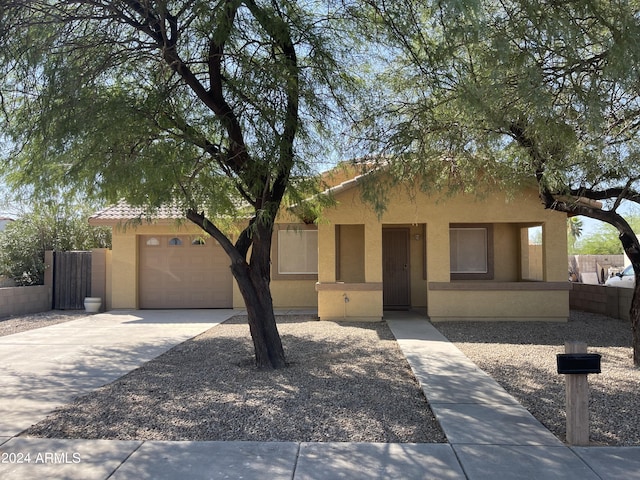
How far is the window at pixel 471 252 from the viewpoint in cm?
1512

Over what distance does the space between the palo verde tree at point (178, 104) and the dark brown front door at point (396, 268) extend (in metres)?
7.63

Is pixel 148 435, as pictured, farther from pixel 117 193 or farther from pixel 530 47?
pixel 530 47

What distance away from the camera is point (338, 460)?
466 cm

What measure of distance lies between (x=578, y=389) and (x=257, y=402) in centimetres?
356

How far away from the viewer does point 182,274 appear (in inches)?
632

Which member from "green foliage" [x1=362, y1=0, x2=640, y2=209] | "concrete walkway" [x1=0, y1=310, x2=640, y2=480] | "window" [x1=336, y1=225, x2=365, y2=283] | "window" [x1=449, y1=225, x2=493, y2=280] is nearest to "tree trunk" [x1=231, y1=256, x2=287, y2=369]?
"concrete walkway" [x1=0, y1=310, x2=640, y2=480]

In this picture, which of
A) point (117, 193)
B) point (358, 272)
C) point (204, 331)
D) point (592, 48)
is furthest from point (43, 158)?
point (358, 272)

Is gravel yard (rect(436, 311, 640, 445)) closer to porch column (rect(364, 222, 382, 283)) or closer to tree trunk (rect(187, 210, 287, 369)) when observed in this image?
porch column (rect(364, 222, 382, 283))

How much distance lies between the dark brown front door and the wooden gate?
9.25 meters

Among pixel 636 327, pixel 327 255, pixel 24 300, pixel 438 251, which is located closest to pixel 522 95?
pixel 636 327

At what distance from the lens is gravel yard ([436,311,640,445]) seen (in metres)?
5.66

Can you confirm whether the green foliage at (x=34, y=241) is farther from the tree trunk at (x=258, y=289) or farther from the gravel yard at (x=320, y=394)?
the tree trunk at (x=258, y=289)

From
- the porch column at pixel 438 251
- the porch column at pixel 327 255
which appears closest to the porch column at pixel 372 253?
the porch column at pixel 327 255

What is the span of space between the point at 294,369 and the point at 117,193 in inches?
146
